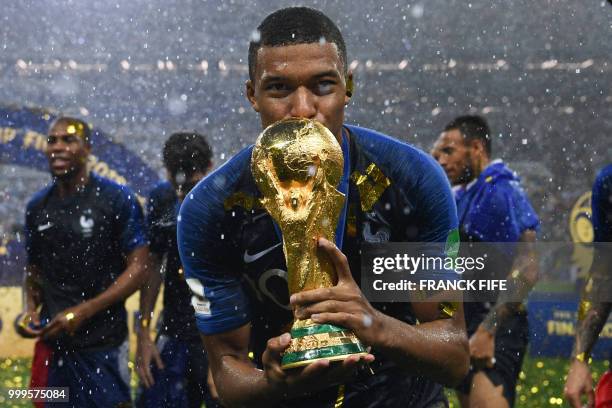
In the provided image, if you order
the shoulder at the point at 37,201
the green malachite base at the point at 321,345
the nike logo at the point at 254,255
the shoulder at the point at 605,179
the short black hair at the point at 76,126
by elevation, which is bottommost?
the green malachite base at the point at 321,345

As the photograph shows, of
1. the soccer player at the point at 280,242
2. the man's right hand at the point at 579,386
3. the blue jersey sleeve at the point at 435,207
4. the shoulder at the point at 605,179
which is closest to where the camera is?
the soccer player at the point at 280,242

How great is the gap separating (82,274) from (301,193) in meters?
2.94

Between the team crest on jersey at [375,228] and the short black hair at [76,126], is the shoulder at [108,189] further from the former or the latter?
the team crest on jersey at [375,228]

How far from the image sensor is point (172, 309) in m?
4.26

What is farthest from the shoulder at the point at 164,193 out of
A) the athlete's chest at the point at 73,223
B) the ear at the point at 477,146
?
the ear at the point at 477,146

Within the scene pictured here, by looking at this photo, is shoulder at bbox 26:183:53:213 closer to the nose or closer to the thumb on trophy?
the nose

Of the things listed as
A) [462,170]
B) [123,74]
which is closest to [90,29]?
[123,74]

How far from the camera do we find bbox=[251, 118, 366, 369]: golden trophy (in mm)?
1481

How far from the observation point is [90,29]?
8.23m

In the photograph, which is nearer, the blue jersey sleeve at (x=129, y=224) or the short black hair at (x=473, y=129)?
the blue jersey sleeve at (x=129, y=224)

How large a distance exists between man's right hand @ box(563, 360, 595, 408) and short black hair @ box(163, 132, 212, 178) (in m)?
2.13

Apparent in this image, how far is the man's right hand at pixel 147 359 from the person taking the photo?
171 inches

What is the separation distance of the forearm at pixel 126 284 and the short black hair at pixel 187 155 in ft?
1.29

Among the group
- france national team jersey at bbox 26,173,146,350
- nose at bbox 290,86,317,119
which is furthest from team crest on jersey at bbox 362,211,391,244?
france national team jersey at bbox 26,173,146,350
